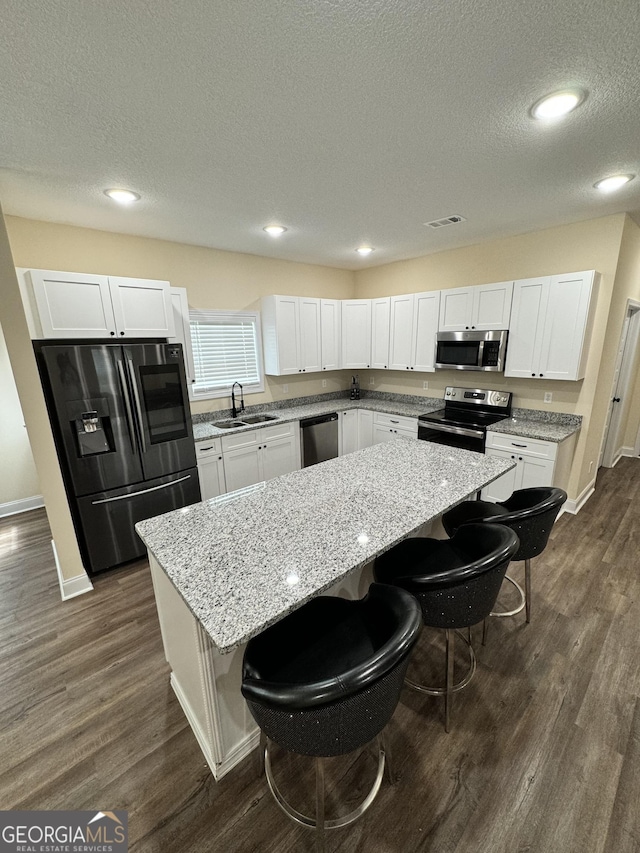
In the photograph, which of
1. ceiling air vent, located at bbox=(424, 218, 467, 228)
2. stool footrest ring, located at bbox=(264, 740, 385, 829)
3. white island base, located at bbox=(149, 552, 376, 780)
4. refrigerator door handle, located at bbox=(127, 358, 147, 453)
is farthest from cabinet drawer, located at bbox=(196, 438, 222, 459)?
ceiling air vent, located at bbox=(424, 218, 467, 228)

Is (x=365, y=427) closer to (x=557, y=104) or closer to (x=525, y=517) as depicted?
(x=525, y=517)

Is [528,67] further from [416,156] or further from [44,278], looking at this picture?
[44,278]

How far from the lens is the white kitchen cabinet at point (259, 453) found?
11.9 feet

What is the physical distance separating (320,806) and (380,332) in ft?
14.7

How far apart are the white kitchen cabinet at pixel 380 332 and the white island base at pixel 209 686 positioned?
3.54 m

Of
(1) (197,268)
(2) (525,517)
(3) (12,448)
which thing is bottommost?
(3) (12,448)

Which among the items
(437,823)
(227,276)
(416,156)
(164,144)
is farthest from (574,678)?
(227,276)

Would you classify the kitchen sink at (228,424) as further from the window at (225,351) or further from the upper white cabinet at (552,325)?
the upper white cabinet at (552,325)

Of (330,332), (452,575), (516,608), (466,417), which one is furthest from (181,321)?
(516,608)

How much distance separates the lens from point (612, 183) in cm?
233

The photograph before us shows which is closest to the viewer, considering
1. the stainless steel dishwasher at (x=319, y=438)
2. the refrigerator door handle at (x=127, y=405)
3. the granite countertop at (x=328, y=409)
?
the refrigerator door handle at (x=127, y=405)

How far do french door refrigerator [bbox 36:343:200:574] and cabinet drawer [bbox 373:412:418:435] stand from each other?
97.4 inches

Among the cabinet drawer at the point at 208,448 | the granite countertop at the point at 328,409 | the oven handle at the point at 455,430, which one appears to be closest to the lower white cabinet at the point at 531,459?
the oven handle at the point at 455,430

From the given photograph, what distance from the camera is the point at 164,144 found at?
180 cm
